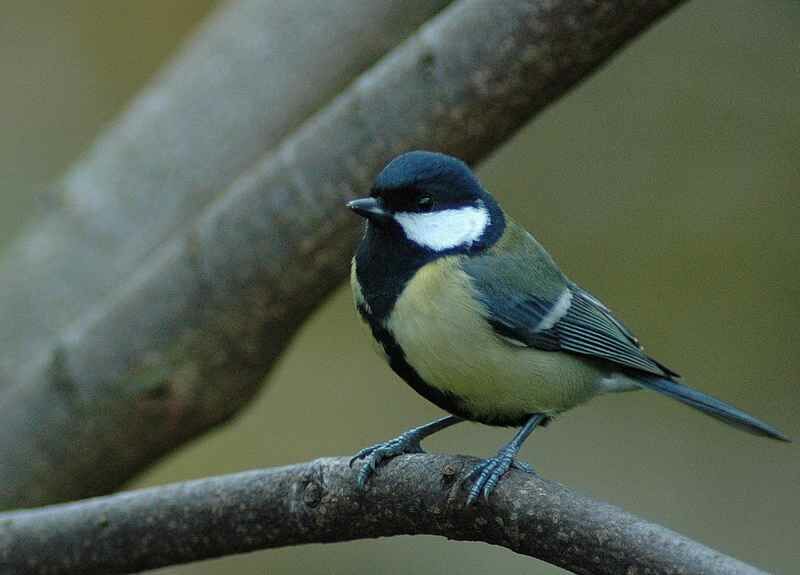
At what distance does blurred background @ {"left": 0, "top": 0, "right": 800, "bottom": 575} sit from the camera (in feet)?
11.8

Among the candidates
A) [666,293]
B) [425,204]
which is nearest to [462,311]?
[425,204]

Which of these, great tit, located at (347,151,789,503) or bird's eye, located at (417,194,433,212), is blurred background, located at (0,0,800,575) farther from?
bird's eye, located at (417,194,433,212)

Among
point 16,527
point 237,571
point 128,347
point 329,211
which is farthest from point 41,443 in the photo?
point 237,571

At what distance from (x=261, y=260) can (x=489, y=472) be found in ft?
2.75

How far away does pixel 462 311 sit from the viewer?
1682 millimetres

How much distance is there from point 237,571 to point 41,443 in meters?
1.79

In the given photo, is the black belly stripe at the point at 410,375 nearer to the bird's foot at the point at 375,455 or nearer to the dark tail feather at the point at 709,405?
the bird's foot at the point at 375,455

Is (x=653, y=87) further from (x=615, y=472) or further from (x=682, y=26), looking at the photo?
(x=615, y=472)

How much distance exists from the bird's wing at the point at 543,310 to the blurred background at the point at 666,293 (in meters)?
1.71

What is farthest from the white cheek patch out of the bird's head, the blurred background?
the blurred background

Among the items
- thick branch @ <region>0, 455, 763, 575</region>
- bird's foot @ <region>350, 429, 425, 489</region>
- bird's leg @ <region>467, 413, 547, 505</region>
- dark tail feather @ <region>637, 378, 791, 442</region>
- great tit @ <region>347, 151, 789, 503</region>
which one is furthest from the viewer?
dark tail feather @ <region>637, 378, 791, 442</region>

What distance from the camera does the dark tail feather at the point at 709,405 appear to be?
6.16ft

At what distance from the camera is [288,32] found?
2.61m

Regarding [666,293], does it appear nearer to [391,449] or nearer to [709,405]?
[709,405]
